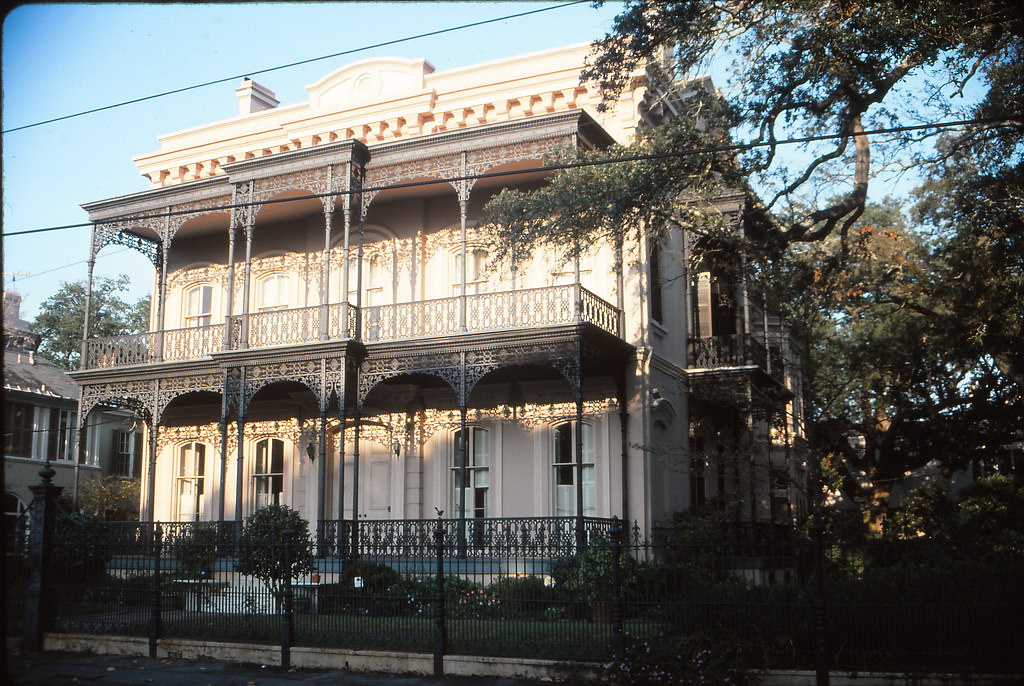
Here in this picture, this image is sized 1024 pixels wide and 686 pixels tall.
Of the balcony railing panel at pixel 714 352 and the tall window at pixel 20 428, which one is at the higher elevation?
the balcony railing panel at pixel 714 352

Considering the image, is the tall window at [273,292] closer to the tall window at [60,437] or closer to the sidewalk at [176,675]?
the sidewalk at [176,675]

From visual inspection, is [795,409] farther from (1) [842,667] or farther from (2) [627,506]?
(1) [842,667]

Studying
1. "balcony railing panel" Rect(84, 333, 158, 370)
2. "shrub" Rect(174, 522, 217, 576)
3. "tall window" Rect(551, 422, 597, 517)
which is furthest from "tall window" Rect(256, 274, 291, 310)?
"shrub" Rect(174, 522, 217, 576)

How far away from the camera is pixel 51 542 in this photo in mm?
13797

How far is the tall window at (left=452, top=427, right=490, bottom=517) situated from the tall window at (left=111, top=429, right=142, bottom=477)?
20.6 meters

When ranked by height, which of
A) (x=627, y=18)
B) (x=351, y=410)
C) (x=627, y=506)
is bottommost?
(x=627, y=506)

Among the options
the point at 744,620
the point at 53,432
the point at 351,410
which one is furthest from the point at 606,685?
the point at 53,432

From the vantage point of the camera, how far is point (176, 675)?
11.4m

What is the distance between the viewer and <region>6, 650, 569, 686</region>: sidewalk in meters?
10.8

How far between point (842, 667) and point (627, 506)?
9071mm

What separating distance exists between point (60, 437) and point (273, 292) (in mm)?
14469

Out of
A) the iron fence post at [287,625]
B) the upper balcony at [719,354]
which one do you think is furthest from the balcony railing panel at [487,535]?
the upper balcony at [719,354]

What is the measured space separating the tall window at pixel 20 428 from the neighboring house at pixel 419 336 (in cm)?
938

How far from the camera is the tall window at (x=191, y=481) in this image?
2367 cm
